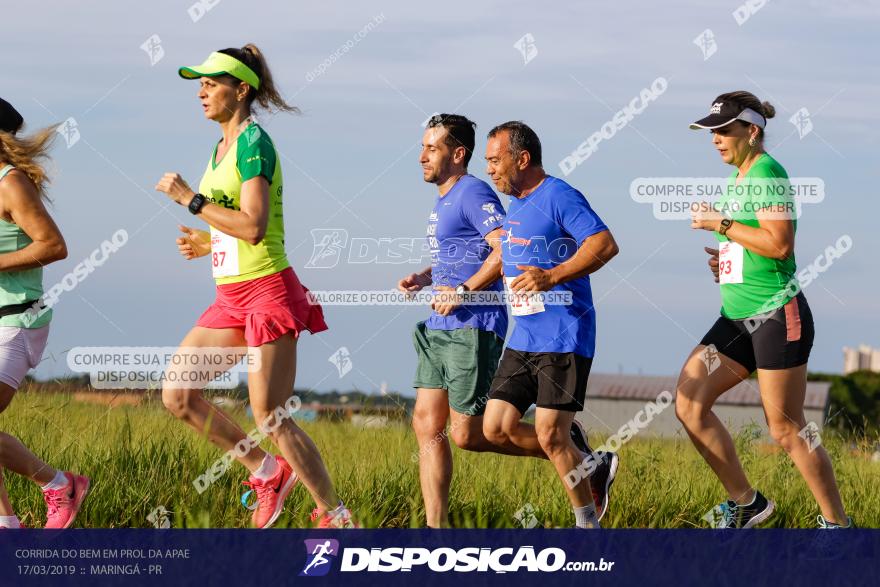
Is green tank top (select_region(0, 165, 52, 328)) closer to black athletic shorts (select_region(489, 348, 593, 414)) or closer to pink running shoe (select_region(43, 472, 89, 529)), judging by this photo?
pink running shoe (select_region(43, 472, 89, 529))

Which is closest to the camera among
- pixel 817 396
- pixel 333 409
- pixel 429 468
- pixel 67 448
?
pixel 429 468

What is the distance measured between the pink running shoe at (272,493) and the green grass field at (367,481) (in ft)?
0.65

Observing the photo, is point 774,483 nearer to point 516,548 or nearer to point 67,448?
point 516,548

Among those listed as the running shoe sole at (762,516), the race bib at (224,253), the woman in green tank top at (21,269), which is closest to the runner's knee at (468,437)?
the race bib at (224,253)

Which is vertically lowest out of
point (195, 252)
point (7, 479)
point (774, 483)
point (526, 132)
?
point (774, 483)

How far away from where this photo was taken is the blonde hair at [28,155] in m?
6.19

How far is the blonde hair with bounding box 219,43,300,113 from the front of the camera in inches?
241

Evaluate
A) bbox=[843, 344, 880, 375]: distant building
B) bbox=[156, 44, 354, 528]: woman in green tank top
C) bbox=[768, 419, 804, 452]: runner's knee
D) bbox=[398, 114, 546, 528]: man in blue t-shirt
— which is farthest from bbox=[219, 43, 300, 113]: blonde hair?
bbox=[843, 344, 880, 375]: distant building

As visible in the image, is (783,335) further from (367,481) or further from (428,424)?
(367,481)

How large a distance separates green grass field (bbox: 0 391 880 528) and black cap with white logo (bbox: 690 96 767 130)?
86.6 inches

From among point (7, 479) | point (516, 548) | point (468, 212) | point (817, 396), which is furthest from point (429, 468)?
point (817, 396)

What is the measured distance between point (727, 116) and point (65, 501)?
4.08 metres

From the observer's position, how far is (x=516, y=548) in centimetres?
577

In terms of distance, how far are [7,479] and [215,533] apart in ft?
5.28
